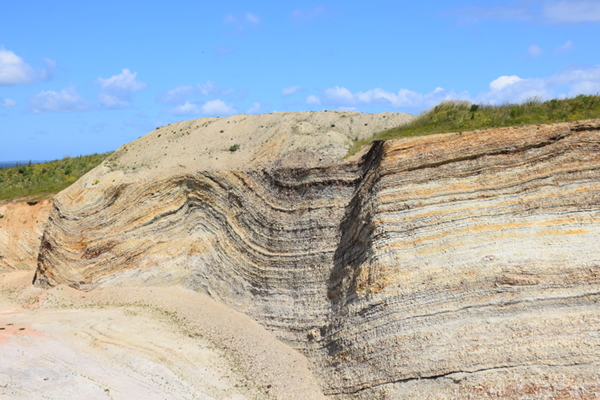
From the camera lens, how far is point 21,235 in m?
32.7

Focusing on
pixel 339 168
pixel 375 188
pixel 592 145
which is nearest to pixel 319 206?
pixel 339 168

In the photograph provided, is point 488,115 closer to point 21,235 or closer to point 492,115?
point 492,115

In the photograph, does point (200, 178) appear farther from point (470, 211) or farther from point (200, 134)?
point (470, 211)

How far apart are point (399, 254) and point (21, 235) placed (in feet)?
77.0

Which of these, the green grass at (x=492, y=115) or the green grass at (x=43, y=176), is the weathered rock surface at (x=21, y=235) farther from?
the green grass at (x=492, y=115)

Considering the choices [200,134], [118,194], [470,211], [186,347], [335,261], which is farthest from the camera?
[200,134]

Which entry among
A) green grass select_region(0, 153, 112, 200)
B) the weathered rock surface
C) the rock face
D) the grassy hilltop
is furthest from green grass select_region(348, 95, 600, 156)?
green grass select_region(0, 153, 112, 200)

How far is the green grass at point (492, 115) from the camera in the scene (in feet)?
73.3

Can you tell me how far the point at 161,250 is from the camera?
26516 millimetres

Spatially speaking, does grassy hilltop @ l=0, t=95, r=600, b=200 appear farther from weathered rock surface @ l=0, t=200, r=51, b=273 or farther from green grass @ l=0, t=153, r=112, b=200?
green grass @ l=0, t=153, r=112, b=200

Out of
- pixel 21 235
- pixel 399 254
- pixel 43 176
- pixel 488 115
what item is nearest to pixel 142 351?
pixel 399 254

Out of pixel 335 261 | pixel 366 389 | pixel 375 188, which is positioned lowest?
pixel 366 389

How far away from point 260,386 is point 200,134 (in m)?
17.0

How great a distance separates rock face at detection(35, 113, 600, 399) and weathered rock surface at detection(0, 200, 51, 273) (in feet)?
15.6
